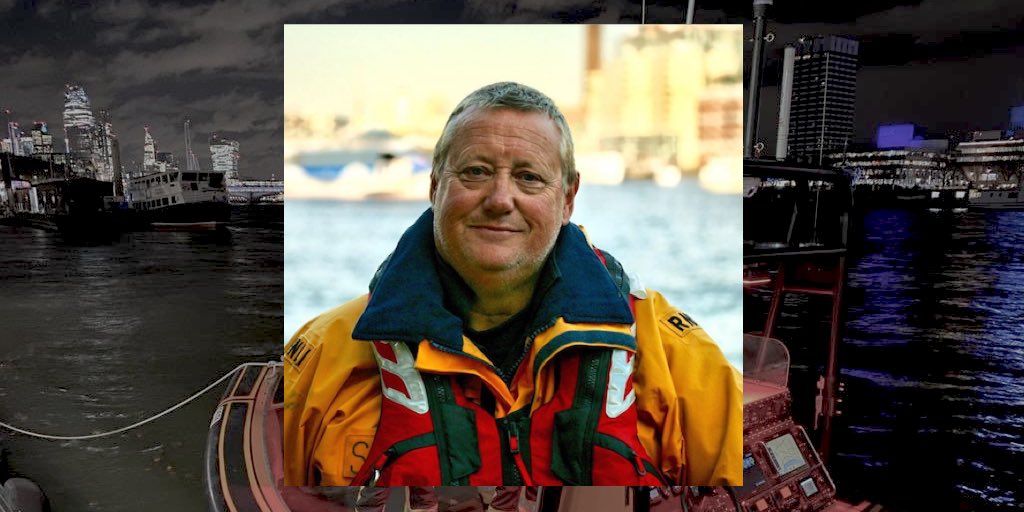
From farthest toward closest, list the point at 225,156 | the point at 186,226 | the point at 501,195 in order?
1. the point at 186,226
2. the point at 225,156
3. the point at 501,195

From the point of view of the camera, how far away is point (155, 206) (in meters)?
3.08

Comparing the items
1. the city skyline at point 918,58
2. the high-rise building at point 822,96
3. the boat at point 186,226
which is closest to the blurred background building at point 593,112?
the city skyline at point 918,58

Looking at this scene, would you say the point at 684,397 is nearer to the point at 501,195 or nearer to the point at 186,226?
the point at 501,195

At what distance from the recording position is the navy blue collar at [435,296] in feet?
6.19

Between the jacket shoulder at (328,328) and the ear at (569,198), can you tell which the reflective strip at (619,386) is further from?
the jacket shoulder at (328,328)

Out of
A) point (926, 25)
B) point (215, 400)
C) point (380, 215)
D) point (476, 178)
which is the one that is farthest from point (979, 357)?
point (215, 400)

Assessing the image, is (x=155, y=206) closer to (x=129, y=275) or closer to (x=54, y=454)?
(x=129, y=275)

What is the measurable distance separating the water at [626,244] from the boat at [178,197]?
129 cm

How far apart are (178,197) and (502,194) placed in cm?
198

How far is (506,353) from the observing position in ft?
6.39

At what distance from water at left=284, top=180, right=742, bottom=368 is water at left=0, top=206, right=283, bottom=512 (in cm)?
92

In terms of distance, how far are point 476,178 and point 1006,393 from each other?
9.05 ft

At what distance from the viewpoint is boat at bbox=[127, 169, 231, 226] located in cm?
301

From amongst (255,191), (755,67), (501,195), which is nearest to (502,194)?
(501,195)
